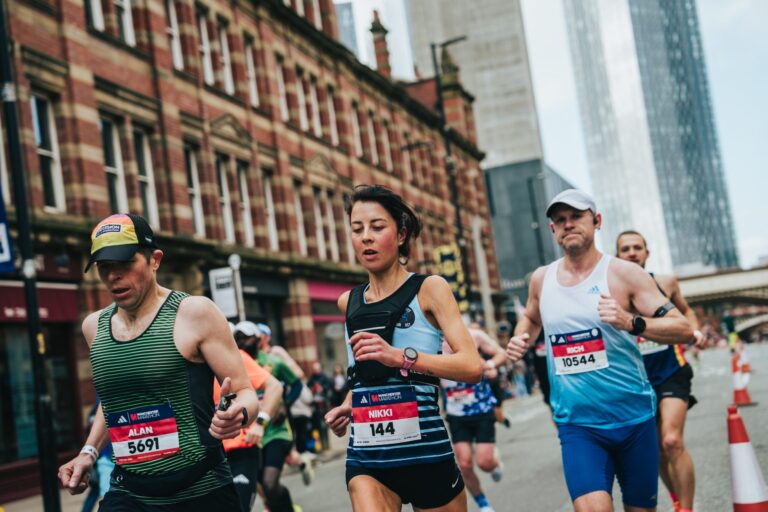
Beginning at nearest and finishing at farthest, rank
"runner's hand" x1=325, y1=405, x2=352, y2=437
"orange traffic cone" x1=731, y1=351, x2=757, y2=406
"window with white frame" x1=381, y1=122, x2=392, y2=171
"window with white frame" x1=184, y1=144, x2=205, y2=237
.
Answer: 1. "runner's hand" x1=325, y1=405, x2=352, y2=437
2. "orange traffic cone" x1=731, y1=351, x2=757, y2=406
3. "window with white frame" x1=184, y1=144, x2=205, y2=237
4. "window with white frame" x1=381, y1=122, x2=392, y2=171

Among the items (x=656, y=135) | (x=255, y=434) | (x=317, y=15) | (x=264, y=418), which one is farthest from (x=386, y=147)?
(x=656, y=135)

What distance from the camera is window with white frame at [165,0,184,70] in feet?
81.4

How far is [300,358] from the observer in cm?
2900

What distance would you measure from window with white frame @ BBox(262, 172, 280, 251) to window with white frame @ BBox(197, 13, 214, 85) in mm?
3490

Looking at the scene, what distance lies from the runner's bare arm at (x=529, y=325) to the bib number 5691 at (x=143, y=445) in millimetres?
2270

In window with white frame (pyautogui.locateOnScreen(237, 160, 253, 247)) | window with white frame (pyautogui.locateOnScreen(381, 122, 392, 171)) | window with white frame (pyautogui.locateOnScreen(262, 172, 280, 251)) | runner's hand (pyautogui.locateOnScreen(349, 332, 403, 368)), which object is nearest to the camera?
Result: runner's hand (pyautogui.locateOnScreen(349, 332, 403, 368))

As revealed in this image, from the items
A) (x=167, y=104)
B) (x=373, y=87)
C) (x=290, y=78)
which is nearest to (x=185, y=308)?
(x=167, y=104)

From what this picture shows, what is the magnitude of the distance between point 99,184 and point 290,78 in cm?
1270

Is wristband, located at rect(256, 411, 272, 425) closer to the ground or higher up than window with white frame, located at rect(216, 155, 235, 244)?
closer to the ground

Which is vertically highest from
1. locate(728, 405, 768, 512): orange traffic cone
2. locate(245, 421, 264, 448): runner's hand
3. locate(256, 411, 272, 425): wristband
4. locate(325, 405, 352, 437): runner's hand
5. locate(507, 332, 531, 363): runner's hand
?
locate(507, 332, 531, 363): runner's hand

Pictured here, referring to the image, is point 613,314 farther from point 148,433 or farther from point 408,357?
point 148,433

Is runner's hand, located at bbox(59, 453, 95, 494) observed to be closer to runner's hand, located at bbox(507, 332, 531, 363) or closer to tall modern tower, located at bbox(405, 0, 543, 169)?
runner's hand, located at bbox(507, 332, 531, 363)

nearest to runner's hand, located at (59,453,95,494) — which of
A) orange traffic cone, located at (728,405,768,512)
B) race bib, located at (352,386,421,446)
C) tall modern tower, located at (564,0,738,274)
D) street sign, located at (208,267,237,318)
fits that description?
race bib, located at (352,386,421,446)

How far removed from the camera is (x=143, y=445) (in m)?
4.08
